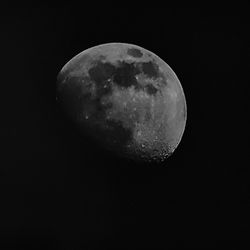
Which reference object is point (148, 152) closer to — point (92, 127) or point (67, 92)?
point (92, 127)

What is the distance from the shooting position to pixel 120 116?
367 cm

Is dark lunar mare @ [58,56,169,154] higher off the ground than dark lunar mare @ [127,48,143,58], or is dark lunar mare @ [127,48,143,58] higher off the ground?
dark lunar mare @ [127,48,143,58]

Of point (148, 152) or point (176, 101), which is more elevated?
point (176, 101)

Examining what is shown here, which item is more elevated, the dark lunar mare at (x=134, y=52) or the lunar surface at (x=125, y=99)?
the dark lunar mare at (x=134, y=52)

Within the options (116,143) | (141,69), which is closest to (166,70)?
(141,69)

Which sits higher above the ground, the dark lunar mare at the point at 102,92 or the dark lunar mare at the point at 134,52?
the dark lunar mare at the point at 134,52

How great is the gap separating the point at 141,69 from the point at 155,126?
1.69 feet

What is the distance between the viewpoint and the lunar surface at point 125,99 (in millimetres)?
3676

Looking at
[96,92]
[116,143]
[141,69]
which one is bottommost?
[116,143]

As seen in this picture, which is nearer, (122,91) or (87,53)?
(122,91)

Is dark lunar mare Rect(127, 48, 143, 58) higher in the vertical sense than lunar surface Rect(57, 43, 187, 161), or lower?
higher

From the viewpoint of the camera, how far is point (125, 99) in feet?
12.0

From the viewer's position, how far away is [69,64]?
4.01 meters

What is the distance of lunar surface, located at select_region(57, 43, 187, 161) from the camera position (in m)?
3.68
